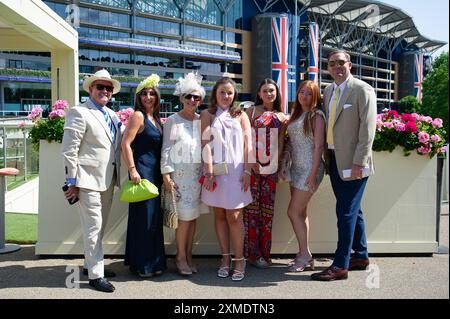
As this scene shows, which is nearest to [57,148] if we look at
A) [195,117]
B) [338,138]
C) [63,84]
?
[195,117]

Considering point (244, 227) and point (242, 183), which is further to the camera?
point (244, 227)

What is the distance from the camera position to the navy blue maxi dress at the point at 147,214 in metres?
3.91

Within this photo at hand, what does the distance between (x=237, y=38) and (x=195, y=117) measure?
62192 mm

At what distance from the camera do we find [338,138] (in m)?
3.85

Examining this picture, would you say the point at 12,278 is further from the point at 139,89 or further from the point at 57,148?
the point at 139,89

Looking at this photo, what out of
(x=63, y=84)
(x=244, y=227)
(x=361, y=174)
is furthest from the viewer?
(x=63, y=84)

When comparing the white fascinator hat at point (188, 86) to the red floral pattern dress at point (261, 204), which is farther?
the red floral pattern dress at point (261, 204)

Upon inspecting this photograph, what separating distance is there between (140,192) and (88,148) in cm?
58

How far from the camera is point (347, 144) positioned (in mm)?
3822

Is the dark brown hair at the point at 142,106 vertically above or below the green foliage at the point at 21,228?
above

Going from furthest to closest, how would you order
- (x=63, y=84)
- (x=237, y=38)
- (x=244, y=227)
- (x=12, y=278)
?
(x=237, y=38) → (x=63, y=84) → (x=244, y=227) → (x=12, y=278)

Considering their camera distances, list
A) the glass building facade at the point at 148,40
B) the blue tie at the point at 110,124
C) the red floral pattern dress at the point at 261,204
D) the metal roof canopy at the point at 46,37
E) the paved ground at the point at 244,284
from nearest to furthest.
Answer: the paved ground at the point at 244,284, the blue tie at the point at 110,124, the red floral pattern dress at the point at 261,204, the metal roof canopy at the point at 46,37, the glass building facade at the point at 148,40

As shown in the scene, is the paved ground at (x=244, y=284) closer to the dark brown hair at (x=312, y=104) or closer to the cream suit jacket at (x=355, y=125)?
the cream suit jacket at (x=355, y=125)

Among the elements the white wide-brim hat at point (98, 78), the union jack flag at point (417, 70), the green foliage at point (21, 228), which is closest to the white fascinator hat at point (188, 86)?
the white wide-brim hat at point (98, 78)
